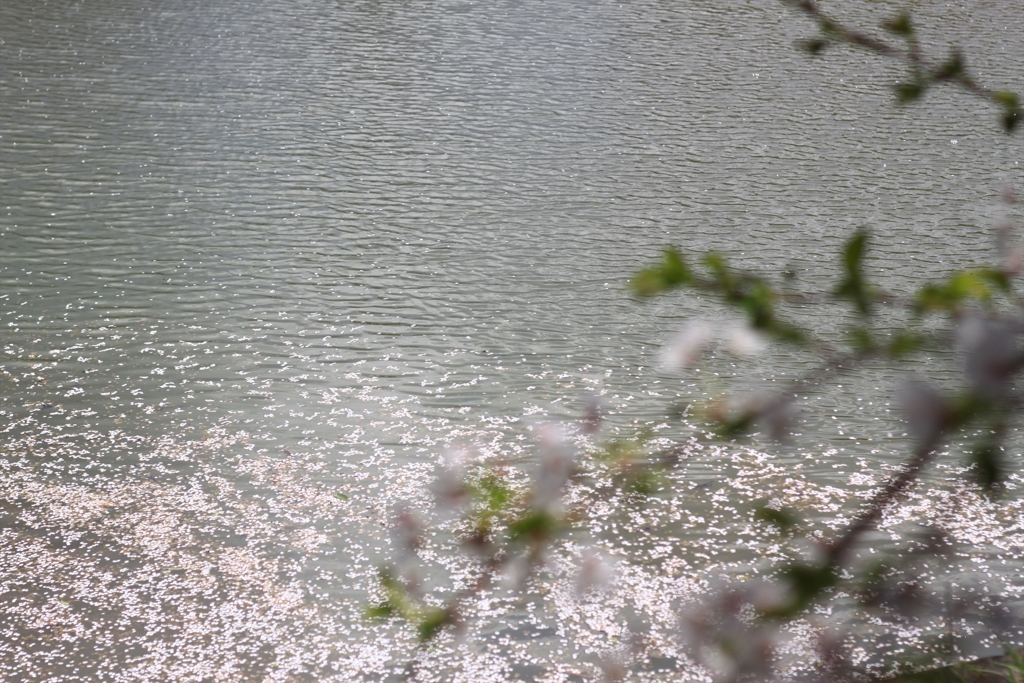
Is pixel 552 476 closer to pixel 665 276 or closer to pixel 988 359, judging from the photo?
pixel 665 276

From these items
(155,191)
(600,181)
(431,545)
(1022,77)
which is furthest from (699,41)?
(431,545)

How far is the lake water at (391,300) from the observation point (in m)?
1.49

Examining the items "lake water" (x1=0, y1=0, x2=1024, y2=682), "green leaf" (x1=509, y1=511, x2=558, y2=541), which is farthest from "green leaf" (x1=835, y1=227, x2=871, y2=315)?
"lake water" (x1=0, y1=0, x2=1024, y2=682)

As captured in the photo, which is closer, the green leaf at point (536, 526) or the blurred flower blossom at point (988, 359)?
the blurred flower blossom at point (988, 359)

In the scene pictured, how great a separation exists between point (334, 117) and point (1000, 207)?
1825mm

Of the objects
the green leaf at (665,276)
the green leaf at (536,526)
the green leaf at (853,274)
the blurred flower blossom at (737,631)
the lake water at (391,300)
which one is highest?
the green leaf at (853,274)

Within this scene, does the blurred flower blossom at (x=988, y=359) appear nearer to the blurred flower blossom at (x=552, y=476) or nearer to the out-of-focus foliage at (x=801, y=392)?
the out-of-focus foliage at (x=801, y=392)

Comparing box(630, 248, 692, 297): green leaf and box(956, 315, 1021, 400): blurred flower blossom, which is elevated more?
box(956, 315, 1021, 400): blurred flower blossom

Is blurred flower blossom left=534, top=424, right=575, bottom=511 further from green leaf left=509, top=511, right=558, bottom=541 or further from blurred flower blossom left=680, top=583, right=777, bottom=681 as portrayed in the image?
blurred flower blossom left=680, top=583, right=777, bottom=681

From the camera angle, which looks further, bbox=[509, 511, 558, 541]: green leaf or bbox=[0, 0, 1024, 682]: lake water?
bbox=[0, 0, 1024, 682]: lake water

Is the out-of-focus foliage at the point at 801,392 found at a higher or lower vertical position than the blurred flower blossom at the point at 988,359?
lower

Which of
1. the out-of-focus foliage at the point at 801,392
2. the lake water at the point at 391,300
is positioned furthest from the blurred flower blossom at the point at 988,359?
the lake water at the point at 391,300

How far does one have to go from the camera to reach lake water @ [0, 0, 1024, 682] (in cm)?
149

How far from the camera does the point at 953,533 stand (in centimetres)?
167
